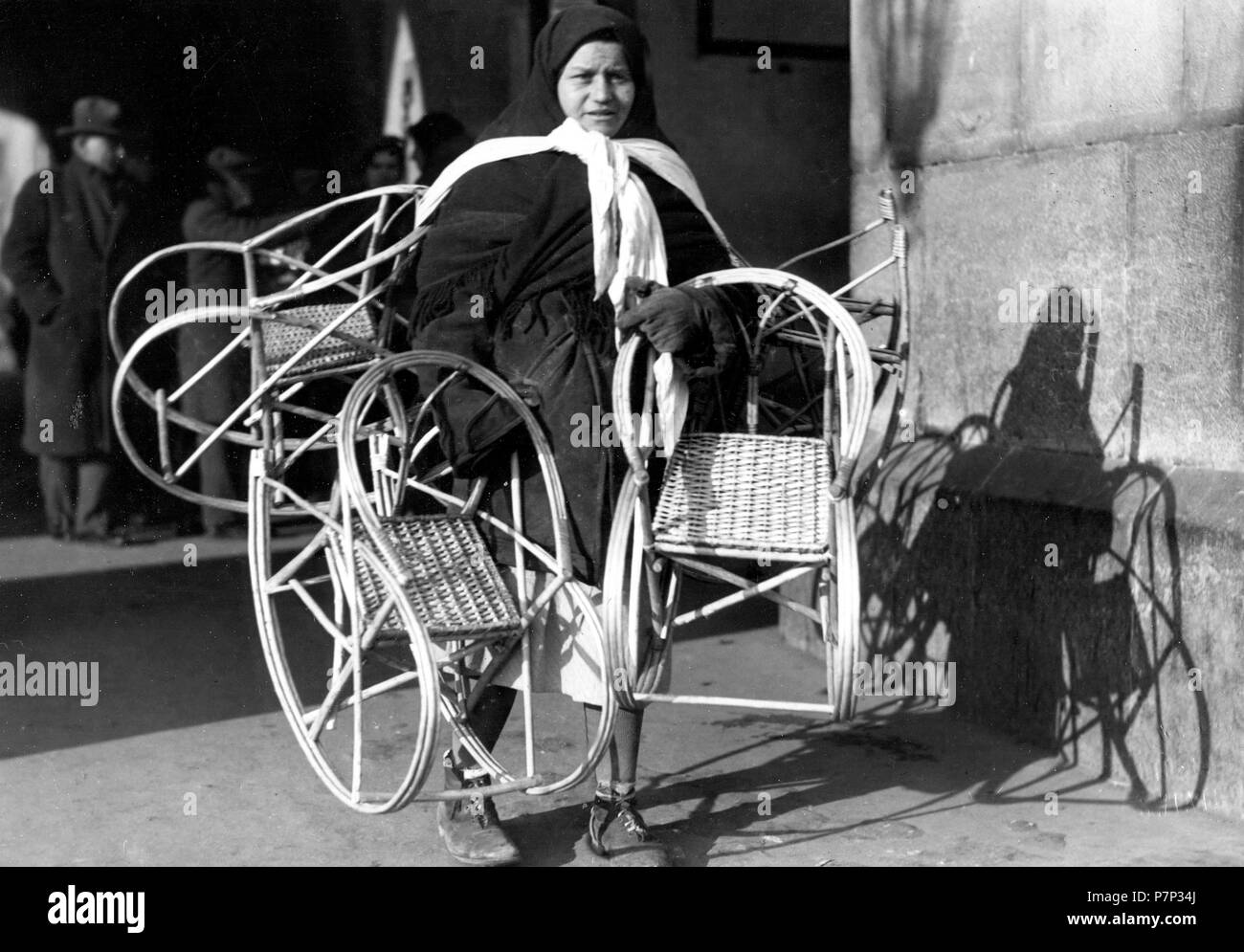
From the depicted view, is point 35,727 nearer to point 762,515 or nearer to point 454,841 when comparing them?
point 454,841

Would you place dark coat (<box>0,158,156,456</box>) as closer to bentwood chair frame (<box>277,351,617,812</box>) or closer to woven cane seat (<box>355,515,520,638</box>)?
bentwood chair frame (<box>277,351,617,812</box>)

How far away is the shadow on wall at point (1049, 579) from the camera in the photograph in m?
3.77

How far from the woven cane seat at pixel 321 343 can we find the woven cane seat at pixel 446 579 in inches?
20.4

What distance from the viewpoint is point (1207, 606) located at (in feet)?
11.9

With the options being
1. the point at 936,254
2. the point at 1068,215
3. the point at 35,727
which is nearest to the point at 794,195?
the point at 936,254

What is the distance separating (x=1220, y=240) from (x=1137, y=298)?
0.30 meters

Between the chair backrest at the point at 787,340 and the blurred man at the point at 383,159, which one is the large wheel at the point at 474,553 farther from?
the blurred man at the point at 383,159

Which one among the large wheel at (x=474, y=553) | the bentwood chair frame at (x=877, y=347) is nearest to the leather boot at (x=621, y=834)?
the large wheel at (x=474, y=553)
